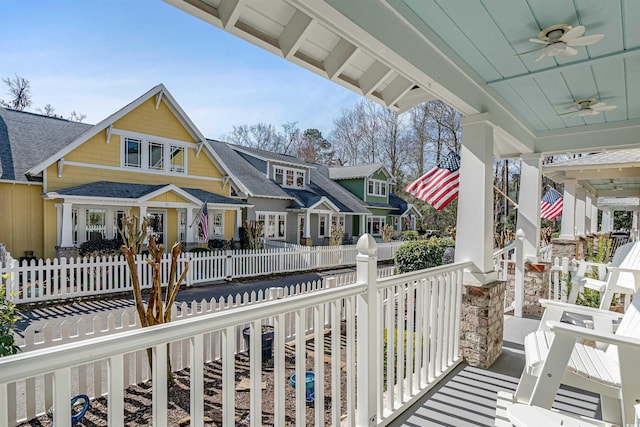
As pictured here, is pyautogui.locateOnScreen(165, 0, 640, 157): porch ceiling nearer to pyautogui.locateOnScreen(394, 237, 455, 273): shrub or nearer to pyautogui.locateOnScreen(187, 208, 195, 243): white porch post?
pyautogui.locateOnScreen(394, 237, 455, 273): shrub

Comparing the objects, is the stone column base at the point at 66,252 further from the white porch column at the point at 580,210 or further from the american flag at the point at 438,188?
the white porch column at the point at 580,210

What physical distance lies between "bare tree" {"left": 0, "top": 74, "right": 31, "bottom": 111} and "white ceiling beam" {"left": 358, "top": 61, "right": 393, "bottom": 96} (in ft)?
74.8

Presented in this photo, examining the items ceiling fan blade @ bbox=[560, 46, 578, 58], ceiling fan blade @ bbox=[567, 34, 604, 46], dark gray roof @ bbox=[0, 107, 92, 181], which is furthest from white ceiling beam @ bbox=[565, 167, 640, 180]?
dark gray roof @ bbox=[0, 107, 92, 181]

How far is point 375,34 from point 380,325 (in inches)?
70.5

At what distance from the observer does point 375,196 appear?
70.7 feet

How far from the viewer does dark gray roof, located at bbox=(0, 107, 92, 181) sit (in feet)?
34.3

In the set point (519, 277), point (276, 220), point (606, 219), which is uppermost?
point (606, 219)

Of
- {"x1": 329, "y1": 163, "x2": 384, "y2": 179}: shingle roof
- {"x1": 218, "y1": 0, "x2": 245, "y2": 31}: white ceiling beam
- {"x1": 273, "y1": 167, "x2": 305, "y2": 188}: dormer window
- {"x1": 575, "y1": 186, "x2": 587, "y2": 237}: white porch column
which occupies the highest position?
{"x1": 329, "y1": 163, "x2": 384, "y2": 179}: shingle roof

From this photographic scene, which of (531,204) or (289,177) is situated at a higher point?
(289,177)

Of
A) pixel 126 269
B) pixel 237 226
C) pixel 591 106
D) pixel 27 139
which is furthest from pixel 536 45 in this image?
pixel 27 139

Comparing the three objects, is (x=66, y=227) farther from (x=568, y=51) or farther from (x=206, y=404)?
(x=568, y=51)

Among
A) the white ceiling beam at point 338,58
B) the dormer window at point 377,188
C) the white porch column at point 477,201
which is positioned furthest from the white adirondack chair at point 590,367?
the dormer window at point 377,188

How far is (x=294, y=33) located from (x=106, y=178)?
11221 mm

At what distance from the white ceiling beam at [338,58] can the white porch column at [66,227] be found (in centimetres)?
1056
